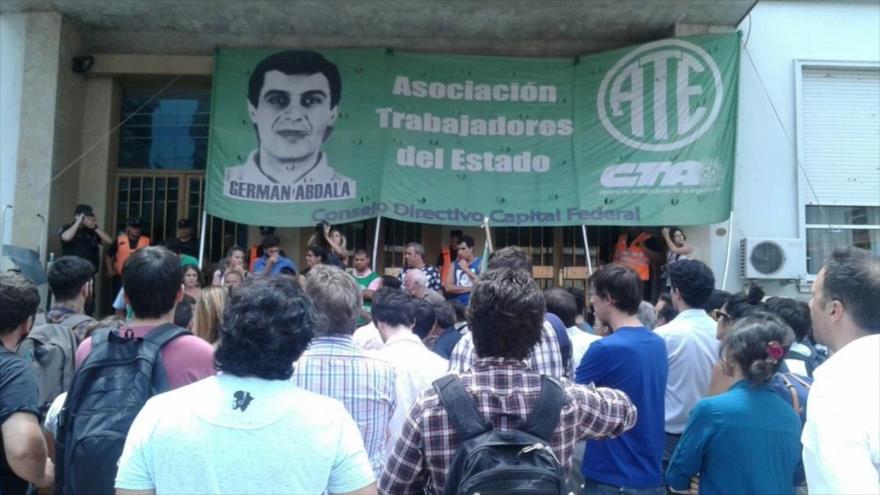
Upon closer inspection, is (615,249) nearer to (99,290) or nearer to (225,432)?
(99,290)

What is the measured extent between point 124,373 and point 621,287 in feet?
6.95

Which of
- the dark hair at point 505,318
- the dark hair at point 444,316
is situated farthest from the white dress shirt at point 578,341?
the dark hair at point 505,318

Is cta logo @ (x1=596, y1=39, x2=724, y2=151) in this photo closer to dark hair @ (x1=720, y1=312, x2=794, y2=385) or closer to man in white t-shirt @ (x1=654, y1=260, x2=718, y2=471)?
man in white t-shirt @ (x1=654, y1=260, x2=718, y2=471)

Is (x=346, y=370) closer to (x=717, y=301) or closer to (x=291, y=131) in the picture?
(x=717, y=301)

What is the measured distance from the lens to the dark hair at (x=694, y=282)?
14.6 feet

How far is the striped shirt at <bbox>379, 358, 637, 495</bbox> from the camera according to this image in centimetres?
227

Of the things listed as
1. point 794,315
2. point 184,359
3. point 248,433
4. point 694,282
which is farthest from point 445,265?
point 248,433

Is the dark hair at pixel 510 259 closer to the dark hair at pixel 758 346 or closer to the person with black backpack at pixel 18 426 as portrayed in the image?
the dark hair at pixel 758 346

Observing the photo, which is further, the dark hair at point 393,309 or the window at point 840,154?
the window at point 840,154

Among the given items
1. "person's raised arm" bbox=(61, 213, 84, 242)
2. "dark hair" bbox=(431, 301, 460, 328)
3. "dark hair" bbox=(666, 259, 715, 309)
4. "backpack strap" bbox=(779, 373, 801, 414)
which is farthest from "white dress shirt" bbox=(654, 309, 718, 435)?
"person's raised arm" bbox=(61, 213, 84, 242)

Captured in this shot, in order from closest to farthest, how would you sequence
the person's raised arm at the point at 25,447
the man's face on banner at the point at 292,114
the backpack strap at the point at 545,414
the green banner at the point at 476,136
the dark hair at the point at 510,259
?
the backpack strap at the point at 545,414 < the person's raised arm at the point at 25,447 < the dark hair at the point at 510,259 < the green banner at the point at 476,136 < the man's face on banner at the point at 292,114

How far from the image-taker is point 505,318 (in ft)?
7.79

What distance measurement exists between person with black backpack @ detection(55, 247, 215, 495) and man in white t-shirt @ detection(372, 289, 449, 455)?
3.19 feet

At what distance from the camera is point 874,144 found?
10.6 metres
